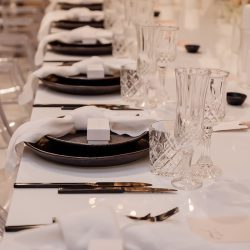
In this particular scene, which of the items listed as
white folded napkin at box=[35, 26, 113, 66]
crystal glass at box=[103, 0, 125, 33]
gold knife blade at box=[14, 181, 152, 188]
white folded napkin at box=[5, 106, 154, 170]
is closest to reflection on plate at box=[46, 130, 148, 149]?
white folded napkin at box=[5, 106, 154, 170]

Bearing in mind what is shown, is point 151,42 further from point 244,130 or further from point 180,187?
point 180,187

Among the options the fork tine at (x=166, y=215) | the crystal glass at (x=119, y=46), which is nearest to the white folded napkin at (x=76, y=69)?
the crystal glass at (x=119, y=46)

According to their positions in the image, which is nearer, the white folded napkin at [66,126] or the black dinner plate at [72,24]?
the white folded napkin at [66,126]

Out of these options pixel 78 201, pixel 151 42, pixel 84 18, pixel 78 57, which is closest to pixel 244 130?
pixel 151 42

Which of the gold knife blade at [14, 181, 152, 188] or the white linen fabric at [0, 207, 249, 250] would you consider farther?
the gold knife blade at [14, 181, 152, 188]

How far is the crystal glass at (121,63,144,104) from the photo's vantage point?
1934 millimetres

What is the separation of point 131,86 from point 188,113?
676 mm

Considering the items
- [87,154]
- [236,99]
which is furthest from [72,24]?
[87,154]

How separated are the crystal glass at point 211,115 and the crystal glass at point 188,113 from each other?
0.20 ft

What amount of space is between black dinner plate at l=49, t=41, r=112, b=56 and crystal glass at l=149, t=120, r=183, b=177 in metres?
1.38

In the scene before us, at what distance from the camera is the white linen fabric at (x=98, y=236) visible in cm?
93

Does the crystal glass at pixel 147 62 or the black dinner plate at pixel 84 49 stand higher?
the crystal glass at pixel 147 62

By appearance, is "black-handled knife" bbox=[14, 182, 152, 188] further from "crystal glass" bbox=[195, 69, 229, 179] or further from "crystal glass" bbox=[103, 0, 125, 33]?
"crystal glass" bbox=[103, 0, 125, 33]

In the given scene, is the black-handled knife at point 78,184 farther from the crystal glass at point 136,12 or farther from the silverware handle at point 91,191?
the crystal glass at point 136,12
